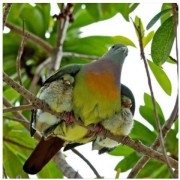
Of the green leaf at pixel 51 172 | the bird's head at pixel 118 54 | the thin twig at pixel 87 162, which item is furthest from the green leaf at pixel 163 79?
the green leaf at pixel 51 172

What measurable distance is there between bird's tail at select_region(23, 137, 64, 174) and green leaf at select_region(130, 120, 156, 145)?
82 centimetres

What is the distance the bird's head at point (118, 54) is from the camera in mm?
2785

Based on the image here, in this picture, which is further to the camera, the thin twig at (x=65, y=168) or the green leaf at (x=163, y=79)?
the green leaf at (x=163, y=79)

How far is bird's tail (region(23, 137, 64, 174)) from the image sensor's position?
2.88 meters

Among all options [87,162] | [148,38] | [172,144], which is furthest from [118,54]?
[172,144]

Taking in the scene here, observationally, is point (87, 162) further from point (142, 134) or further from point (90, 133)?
point (142, 134)

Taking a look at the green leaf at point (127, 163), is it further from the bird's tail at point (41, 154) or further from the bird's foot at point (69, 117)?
the bird's foot at point (69, 117)

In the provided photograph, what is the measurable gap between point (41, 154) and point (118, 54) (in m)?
0.62

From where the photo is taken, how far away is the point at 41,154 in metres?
2.88

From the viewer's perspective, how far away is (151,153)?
240 centimetres

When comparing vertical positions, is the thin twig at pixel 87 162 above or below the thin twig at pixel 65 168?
above

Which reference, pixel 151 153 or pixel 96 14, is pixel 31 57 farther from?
pixel 151 153

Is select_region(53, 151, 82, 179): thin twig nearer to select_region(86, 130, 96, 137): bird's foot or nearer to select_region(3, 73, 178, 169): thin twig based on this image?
select_region(86, 130, 96, 137): bird's foot

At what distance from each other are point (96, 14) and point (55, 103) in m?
0.96
